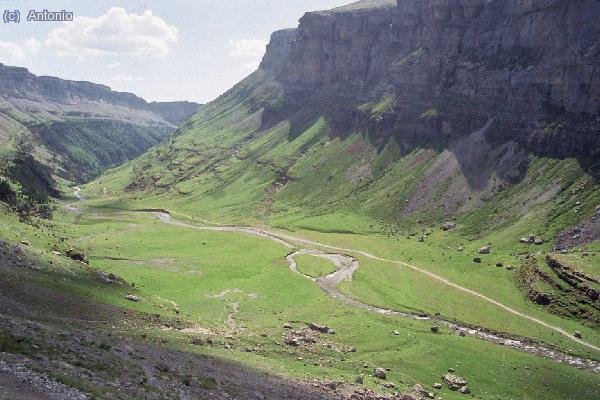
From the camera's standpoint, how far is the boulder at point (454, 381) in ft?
249

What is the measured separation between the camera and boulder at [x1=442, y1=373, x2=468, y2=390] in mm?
76000

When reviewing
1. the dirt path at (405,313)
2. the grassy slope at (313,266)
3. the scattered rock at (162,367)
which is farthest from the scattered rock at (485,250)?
the scattered rock at (162,367)

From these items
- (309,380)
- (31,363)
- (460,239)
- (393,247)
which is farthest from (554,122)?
(31,363)

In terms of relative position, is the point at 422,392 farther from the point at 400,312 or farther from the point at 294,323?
the point at 400,312

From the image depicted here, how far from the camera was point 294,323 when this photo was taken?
97.0 meters

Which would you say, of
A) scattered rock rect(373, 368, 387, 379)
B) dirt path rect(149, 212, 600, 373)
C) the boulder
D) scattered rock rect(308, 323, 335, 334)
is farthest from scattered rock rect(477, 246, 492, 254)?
scattered rock rect(373, 368, 387, 379)

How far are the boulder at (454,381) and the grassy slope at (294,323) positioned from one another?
1.42 meters

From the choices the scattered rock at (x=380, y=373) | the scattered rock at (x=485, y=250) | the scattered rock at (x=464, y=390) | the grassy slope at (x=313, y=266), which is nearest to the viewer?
the scattered rock at (x=380, y=373)

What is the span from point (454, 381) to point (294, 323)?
31168mm

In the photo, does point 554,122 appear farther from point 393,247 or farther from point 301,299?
point 301,299

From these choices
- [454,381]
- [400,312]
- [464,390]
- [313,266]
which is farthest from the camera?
[313,266]

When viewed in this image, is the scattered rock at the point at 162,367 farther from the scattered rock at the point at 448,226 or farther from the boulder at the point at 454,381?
the scattered rock at the point at 448,226

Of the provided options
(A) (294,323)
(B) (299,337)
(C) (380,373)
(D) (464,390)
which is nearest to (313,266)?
(A) (294,323)

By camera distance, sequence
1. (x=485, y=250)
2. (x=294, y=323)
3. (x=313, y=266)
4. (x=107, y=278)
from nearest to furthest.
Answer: (x=107, y=278), (x=294, y=323), (x=313, y=266), (x=485, y=250)
